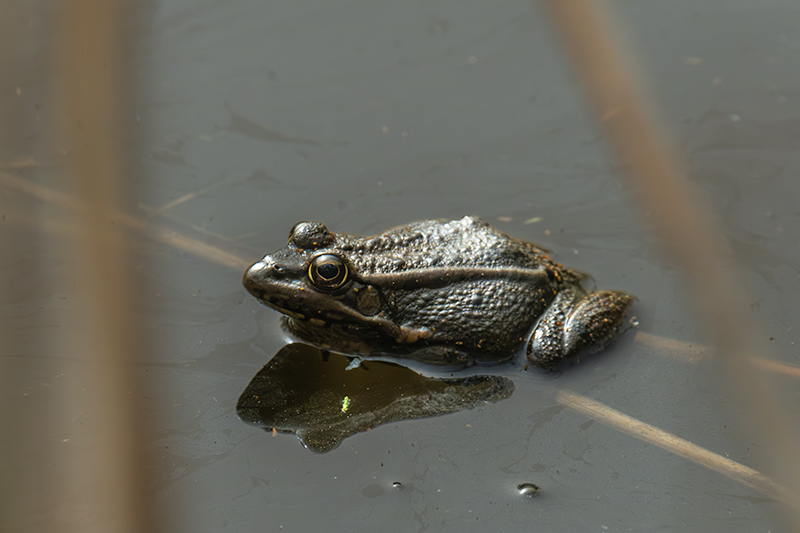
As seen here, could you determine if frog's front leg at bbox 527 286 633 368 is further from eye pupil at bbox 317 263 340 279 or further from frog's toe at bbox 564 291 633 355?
eye pupil at bbox 317 263 340 279

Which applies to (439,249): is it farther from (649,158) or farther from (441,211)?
(649,158)

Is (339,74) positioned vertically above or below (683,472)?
above

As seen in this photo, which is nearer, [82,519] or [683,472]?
[82,519]

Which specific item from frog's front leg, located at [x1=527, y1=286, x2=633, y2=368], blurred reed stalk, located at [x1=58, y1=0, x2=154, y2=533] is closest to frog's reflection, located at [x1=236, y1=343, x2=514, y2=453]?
frog's front leg, located at [x1=527, y1=286, x2=633, y2=368]

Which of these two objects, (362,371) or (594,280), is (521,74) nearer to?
(594,280)

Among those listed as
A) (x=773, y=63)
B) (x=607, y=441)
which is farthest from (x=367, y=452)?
(x=773, y=63)
